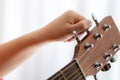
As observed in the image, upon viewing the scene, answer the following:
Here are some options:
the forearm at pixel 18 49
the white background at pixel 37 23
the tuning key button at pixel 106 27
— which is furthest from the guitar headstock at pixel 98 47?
the white background at pixel 37 23

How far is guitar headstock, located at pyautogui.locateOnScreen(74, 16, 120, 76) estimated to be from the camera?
31.1 inches

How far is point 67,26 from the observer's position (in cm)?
78

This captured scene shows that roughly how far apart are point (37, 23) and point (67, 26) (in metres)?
0.48

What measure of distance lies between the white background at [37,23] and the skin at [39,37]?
326 mm

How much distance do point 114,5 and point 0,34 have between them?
513 mm

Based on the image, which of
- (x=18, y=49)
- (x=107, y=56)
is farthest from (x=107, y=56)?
(x=18, y=49)

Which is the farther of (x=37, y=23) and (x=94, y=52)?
(x=37, y=23)

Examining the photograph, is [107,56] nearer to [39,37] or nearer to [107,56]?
[107,56]

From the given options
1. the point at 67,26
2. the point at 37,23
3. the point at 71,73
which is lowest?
the point at 71,73

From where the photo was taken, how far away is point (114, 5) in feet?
4.26

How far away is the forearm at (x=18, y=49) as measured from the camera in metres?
0.86

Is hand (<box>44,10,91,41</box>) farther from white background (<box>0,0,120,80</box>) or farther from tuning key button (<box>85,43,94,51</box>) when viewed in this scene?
white background (<box>0,0,120,80</box>)

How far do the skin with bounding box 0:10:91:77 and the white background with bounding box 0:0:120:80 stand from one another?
33 cm

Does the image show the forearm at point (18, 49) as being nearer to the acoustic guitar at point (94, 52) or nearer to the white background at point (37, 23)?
the acoustic guitar at point (94, 52)
